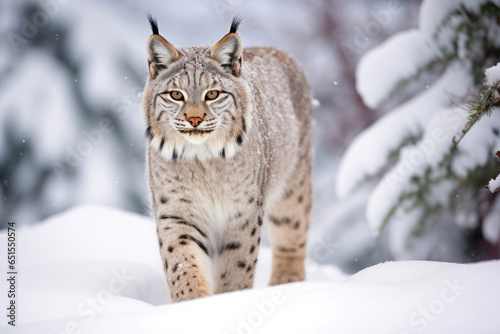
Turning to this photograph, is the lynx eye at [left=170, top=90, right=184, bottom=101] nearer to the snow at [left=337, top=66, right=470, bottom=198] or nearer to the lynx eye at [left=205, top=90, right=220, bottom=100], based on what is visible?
the lynx eye at [left=205, top=90, right=220, bottom=100]

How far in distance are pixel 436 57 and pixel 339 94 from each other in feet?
11.9

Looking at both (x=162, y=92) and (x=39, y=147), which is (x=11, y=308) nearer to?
(x=162, y=92)

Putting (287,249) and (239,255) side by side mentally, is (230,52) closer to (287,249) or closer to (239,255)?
(239,255)

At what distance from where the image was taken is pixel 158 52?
3.21 meters

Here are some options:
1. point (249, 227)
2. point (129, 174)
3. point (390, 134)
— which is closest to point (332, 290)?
point (249, 227)

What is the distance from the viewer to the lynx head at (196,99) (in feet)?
10.2

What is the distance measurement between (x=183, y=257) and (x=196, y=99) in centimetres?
84

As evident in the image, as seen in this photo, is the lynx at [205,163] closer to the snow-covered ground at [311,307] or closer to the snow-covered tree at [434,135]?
the snow-covered ground at [311,307]

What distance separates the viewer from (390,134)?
3.90 meters

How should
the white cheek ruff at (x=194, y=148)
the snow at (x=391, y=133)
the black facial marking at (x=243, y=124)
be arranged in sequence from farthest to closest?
the snow at (x=391, y=133)
the black facial marking at (x=243, y=124)
the white cheek ruff at (x=194, y=148)

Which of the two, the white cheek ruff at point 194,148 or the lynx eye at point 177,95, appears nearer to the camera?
the lynx eye at point 177,95

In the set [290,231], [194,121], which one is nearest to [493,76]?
[194,121]

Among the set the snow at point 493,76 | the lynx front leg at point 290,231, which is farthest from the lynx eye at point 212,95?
the lynx front leg at point 290,231
